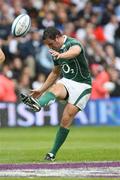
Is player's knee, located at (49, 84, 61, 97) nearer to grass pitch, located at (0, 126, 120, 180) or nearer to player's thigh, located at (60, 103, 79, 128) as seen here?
player's thigh, located at (60, 103, 79, 128)

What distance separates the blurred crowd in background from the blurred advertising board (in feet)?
1.48

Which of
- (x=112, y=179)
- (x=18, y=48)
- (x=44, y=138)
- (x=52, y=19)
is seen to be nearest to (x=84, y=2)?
(x=52, y=19)

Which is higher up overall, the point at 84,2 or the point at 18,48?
the point at 84,2

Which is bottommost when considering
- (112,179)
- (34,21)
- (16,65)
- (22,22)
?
(112,179)

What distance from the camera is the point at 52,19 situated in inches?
873

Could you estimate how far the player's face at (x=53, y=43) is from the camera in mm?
11188

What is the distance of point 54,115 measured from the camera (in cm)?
2014

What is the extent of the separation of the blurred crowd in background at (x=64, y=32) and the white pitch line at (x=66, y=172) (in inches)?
378

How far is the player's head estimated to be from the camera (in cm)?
1114

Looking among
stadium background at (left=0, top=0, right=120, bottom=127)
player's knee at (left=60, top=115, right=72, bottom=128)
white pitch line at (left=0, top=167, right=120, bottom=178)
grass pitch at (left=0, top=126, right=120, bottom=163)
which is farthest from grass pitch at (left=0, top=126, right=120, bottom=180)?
stadium background at (left=0, top=0, right=120, bottom=127)

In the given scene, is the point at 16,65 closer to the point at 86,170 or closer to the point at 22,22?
the point at 22,22

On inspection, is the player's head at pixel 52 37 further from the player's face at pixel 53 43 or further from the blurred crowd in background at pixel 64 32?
the blurred crowd in background at pixel 64 32

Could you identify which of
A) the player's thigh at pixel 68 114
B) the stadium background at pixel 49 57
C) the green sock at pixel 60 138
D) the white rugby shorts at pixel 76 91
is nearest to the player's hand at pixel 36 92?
the white rugby shorts at pixel 76 91

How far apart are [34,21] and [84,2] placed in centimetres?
276
